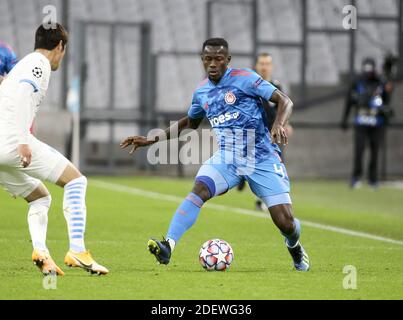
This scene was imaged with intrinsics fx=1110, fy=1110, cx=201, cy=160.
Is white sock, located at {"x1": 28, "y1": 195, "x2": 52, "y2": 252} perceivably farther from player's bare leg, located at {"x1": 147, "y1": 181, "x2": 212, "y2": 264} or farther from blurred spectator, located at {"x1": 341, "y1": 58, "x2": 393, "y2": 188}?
blurred spectator, located at {"x1": 341, "y1": 58, "x2": 393, "y2": 188}

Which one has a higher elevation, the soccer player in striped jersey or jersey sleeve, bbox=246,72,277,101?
jersey sleeve, bbox=246,72,277,101

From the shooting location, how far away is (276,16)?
30438 millimetres

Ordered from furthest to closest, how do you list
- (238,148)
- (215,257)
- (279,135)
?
(238,148) < (215,257) < (279,135)

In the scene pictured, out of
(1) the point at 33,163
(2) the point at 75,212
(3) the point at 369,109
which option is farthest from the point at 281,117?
(3) the point at 369,109

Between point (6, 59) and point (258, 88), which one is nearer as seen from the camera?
point (258, 88)

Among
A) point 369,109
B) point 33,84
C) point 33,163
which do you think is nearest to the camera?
point 33,84

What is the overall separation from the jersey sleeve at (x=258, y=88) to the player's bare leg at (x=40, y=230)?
206cm

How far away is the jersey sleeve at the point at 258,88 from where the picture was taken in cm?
984

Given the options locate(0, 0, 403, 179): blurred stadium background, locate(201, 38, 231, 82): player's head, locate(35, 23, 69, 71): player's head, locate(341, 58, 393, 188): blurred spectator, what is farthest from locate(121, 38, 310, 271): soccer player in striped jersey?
locate(0, 0, 403, 179): blurred stadium background

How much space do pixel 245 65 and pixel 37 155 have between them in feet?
65.7

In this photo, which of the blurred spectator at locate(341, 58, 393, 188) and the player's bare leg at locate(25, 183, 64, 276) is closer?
the player's bare leg at locate(25, 183, 64, 276)

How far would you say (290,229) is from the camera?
9.91 m

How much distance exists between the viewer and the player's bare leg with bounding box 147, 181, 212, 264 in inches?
380

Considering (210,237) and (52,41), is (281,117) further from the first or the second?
(210,237)
